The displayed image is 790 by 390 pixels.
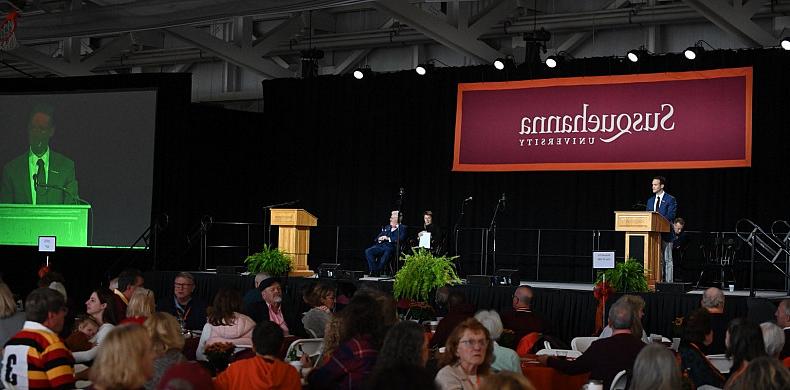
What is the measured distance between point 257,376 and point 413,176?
41.7ft

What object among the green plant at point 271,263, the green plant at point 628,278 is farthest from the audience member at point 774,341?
the green plant at point 271,263

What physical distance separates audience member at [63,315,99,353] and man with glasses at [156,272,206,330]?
1006 millimetres

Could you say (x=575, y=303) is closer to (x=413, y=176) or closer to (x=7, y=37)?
(x=413, y=176)

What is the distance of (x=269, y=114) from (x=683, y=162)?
24.1ft

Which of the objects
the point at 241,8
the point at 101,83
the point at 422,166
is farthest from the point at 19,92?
the point at 422,166

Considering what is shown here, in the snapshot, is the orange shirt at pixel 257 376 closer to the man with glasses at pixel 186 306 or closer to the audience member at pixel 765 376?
the audience member at pixel 765 376

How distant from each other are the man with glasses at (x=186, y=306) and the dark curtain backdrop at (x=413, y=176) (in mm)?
7974

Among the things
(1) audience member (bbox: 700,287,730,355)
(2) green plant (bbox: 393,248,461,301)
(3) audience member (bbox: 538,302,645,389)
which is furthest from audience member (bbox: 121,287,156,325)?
(2) green plant (bbox: 393,248,461,301)

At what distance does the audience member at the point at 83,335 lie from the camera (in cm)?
675

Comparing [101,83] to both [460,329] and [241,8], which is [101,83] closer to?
[241,8]

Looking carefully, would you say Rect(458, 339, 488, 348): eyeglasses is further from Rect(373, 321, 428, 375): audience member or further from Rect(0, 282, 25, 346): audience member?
Rect(0, 282, 25, 346): audience member

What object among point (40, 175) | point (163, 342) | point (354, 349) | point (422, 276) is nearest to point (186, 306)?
point (422, 276)

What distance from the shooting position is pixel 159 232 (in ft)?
54.9

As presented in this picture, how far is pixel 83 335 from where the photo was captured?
6.95 metres
